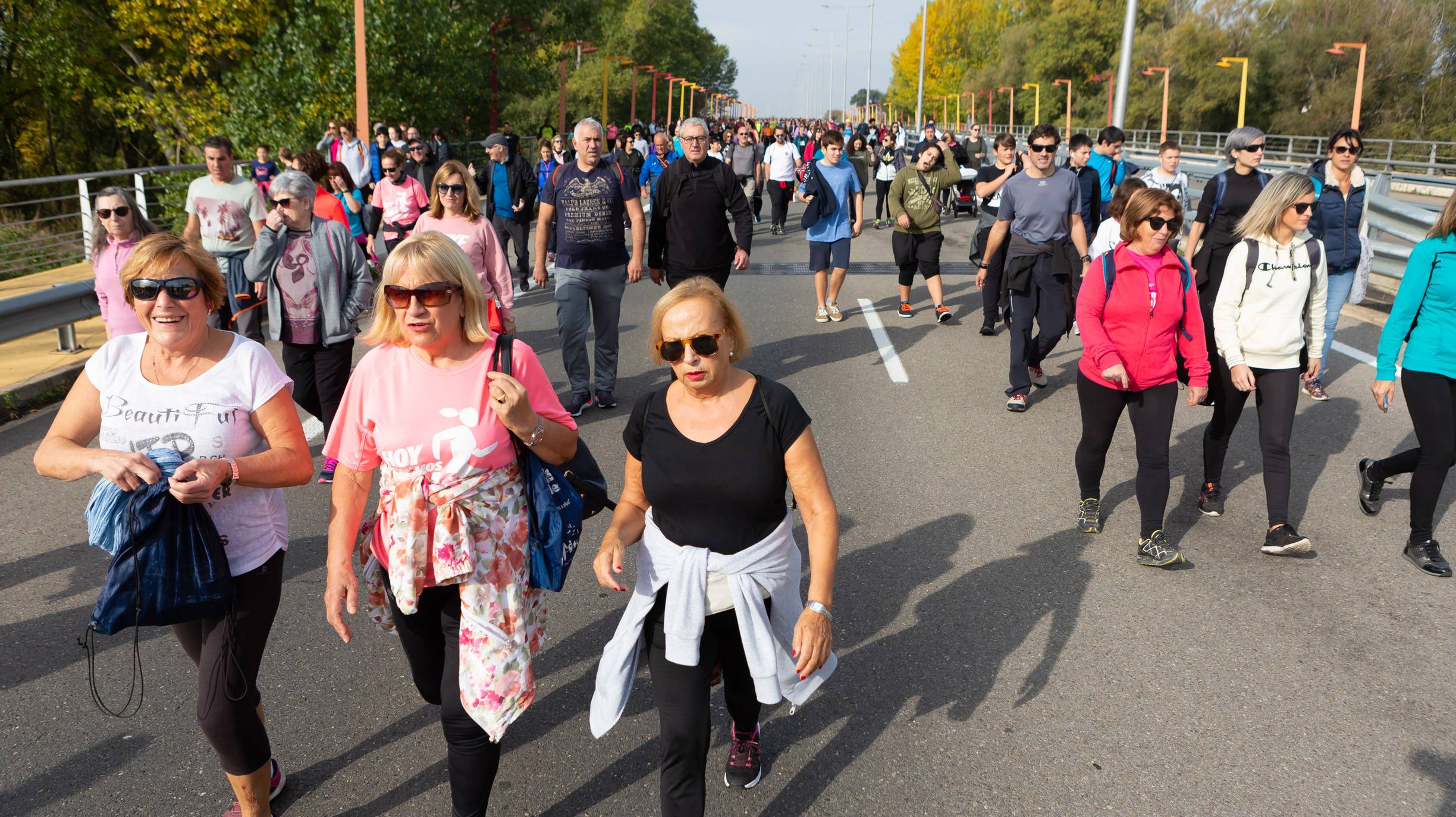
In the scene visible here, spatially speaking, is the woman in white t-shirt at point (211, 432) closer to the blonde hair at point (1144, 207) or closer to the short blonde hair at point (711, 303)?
the short blonde hair at point (711, 303)

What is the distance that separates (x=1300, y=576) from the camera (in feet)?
16.7

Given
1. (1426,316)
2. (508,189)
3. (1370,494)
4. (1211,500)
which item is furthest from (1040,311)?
(508,189)

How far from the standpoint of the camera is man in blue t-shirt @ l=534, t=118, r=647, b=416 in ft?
25.9

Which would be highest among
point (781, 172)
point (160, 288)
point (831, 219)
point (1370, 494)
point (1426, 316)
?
point (781, 172)

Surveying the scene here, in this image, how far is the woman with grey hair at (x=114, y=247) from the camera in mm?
5883

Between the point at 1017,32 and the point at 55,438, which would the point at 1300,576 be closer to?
the point at 55,438

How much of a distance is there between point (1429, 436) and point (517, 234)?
34.2 feet

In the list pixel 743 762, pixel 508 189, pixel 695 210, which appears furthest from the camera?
pixel 508 189

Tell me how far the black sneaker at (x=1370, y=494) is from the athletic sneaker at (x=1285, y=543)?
0.83m

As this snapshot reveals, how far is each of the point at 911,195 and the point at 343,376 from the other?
6710 millimetres

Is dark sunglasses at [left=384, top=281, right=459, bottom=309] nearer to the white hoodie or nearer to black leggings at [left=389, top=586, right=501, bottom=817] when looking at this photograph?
black leggings at [left=389, top=586, right=501, bottom=817]

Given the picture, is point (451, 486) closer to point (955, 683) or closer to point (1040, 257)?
point (955, 683)

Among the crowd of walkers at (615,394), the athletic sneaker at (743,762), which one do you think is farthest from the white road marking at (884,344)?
the athletic sneaker at (743,762)

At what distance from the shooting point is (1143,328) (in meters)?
5.27
